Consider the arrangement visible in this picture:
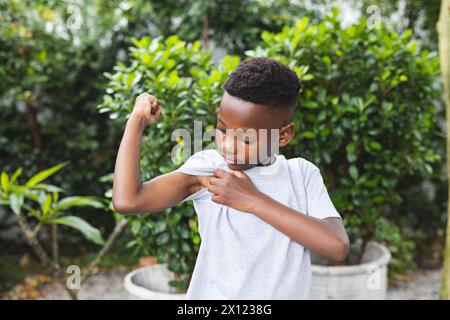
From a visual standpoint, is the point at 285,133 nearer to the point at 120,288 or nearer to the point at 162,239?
the point at 162,239

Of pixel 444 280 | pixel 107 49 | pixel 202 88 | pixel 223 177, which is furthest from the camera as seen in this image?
pixel 107 49

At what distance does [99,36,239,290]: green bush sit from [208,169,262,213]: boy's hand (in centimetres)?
123

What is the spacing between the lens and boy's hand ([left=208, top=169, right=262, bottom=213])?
4.91ft

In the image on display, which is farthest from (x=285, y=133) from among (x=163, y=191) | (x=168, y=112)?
(x=168, y=112)

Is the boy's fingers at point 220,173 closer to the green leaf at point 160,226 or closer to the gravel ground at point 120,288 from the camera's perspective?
the green leaf at point 160,226

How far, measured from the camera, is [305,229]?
1434 mm

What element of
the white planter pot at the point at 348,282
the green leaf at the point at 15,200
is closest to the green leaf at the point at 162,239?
the green leaf at the point at 15,200

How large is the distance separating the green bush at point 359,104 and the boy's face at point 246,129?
1517 millimetres

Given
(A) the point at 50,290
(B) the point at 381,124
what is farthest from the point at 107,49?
(B) the point at 381,124

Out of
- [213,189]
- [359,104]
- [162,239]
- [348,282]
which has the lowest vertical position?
[348,282]

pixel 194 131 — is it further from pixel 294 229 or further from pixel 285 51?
pixel 294 229

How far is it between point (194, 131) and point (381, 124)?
1.26 metres

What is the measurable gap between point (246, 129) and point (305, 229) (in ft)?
1.14

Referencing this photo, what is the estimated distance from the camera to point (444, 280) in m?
3.04
